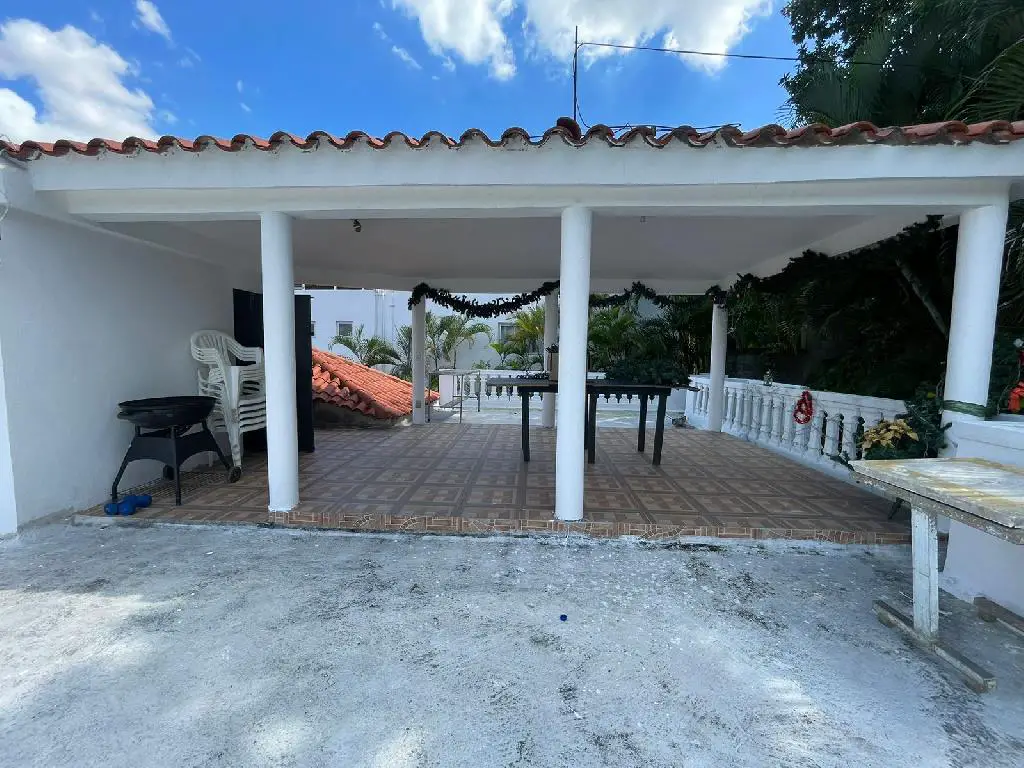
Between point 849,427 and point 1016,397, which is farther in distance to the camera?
point 849,427

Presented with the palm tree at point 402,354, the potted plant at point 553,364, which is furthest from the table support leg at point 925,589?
the palm tree at point 402,354

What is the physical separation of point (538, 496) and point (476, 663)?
1982 mm

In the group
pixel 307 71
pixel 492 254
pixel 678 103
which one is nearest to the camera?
pixel 492 254

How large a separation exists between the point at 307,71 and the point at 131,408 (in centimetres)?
808

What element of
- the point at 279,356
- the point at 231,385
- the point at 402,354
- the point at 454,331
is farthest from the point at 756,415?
the point at 402,354

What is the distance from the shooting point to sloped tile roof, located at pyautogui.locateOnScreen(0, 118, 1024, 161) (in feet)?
8.41

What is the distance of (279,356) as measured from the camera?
10.9 feet

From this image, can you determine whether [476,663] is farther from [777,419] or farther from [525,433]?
[777,419]

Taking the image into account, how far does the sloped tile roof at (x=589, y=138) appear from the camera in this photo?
8.41 feet

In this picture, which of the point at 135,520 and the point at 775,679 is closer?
the point at 775,679

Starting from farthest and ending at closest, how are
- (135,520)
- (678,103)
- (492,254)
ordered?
(678,103) → (492,254) → (135,520)

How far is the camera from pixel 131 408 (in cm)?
357

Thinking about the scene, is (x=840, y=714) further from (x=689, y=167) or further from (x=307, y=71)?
(x=307, y=71)

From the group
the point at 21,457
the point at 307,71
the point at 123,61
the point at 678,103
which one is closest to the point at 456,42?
the point at 307,71
